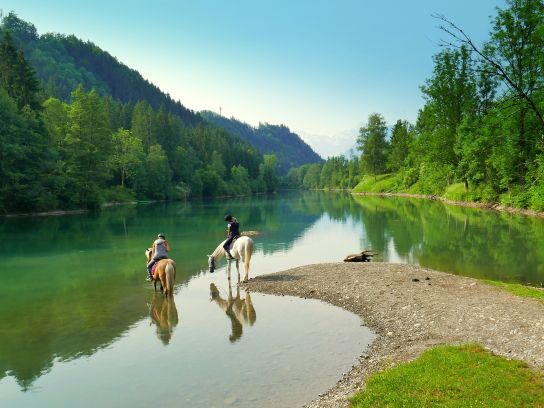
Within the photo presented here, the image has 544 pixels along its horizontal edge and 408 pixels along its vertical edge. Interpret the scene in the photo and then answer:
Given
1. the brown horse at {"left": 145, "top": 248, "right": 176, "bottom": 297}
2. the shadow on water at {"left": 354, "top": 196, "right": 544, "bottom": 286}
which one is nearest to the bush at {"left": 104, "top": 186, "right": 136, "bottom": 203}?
the shadow on water at {"left": 354, "top": 196, "right": 544, "bottom": 286}

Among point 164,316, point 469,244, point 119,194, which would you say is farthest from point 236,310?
point 119,194

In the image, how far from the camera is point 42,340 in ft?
53.2

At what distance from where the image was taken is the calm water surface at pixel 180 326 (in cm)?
1222

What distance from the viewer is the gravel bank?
42.3 feet

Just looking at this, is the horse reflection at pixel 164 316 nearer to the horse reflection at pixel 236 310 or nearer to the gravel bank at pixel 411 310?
the horse reflection at pixel 236 310

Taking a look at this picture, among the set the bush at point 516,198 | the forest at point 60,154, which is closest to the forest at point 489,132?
the bush at point 516,198

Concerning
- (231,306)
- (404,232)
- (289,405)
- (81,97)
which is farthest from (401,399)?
(81,97)

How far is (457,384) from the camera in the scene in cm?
1012

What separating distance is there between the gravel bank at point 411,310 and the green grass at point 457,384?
730 millimetres

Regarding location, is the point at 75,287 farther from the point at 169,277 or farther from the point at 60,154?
the point at 60,154

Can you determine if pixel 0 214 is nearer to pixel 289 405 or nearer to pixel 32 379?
pixel 32 379

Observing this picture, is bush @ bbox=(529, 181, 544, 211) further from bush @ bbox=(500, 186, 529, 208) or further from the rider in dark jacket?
the rider in dark jacket

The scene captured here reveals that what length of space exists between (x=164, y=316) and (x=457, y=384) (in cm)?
1277

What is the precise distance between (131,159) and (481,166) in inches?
3356
